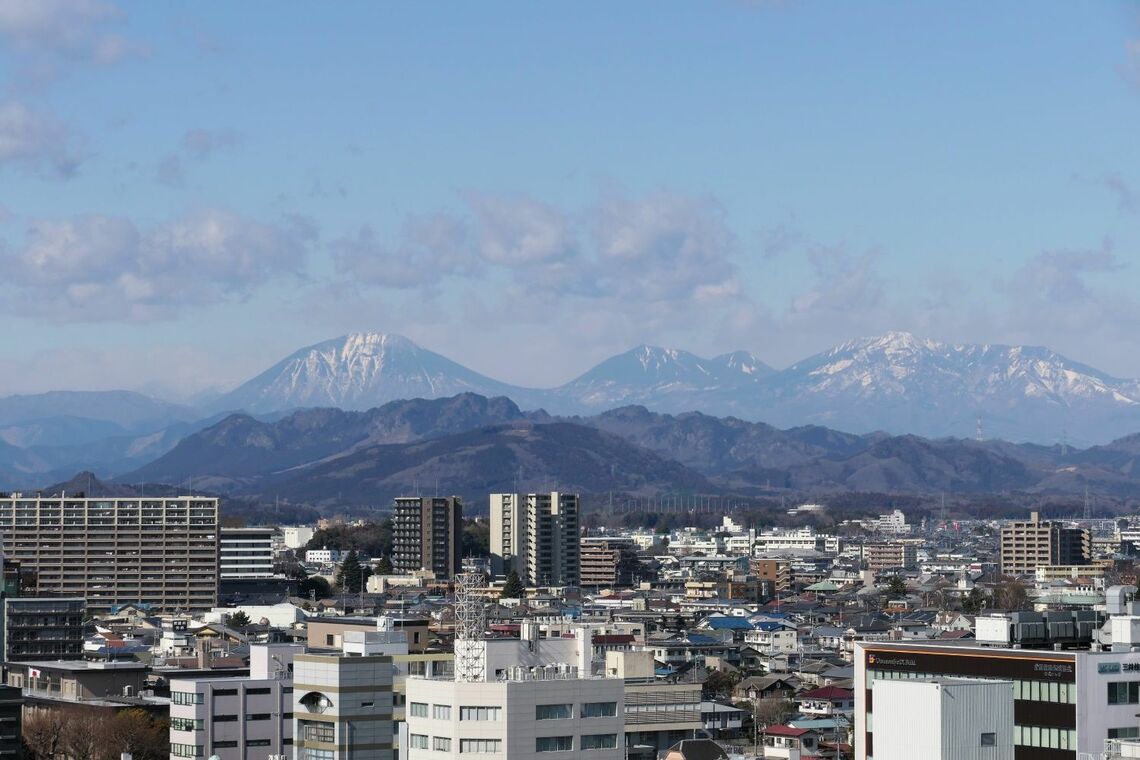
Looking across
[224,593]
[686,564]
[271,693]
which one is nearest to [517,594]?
[224,593]

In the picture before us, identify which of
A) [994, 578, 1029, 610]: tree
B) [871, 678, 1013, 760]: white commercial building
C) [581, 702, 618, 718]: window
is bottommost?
[994, 578, 1029, 610]: tree

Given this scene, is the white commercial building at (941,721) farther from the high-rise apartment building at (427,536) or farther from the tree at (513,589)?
the high-rise apartment building at (427,536)

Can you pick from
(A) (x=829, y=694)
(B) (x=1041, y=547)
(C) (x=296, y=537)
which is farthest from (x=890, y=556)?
(A) (x=829, y=694)

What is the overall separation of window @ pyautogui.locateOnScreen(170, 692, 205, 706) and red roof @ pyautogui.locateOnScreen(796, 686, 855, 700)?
22471 mm

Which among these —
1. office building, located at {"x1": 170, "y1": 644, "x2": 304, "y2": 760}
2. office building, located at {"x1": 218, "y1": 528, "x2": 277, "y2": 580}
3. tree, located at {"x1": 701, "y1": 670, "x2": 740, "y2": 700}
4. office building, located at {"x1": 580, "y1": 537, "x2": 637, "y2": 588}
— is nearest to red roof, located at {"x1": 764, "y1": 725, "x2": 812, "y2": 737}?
tree, located at {"x1": 701, "y1": 670, "x2": 740, "y2": 700}

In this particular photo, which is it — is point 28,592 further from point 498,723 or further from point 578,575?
point 498,723

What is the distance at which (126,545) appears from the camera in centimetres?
11256

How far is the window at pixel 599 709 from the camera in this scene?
32.8 m

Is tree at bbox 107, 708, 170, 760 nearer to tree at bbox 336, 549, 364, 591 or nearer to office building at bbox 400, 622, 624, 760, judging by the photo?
office building at bbox 400, 622, 624, 760

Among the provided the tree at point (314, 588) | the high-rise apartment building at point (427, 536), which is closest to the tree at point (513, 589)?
the tree at point (314, 588)

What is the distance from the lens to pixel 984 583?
125 meters

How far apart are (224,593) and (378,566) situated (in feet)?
71.0

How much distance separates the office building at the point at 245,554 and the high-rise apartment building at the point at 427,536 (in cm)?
1831

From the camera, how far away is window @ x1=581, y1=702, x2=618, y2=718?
1289 inches
